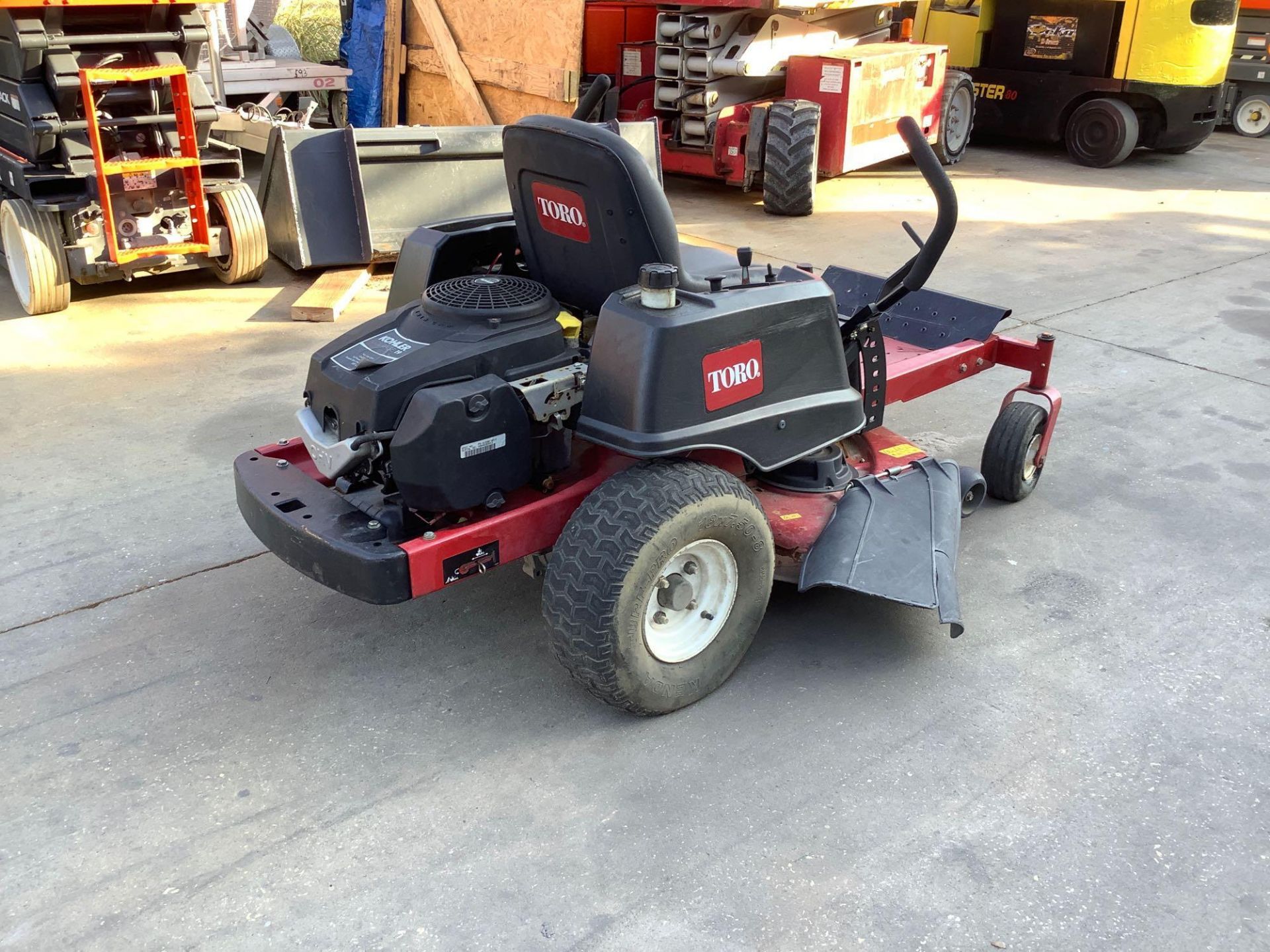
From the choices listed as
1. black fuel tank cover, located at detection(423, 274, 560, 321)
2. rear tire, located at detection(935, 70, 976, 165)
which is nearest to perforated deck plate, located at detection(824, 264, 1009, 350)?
black fuel tank cover, located at detection(423, 274, 560, 321)

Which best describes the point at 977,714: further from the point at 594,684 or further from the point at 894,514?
the point at 594,684

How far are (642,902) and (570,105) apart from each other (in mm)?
7490

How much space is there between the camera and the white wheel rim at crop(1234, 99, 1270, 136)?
39.4ft

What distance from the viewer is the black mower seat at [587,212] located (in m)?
2.96

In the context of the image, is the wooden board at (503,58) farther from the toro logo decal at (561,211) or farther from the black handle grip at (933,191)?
the black handle grip at (933,191)

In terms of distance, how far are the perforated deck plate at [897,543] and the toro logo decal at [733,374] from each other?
0.55 meters

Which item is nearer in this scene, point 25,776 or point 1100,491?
point 25,776

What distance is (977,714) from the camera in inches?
124

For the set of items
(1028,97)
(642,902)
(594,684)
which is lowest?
(642,902)

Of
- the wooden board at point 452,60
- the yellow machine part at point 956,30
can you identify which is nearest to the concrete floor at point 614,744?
the wooden board at point 452,60

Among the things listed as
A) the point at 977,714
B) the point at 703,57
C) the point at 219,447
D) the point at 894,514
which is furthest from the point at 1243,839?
the point at 703,57

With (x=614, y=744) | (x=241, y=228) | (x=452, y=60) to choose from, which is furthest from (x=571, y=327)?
(x=452, y=60)

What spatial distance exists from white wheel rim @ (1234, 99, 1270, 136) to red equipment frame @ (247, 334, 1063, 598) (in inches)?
383

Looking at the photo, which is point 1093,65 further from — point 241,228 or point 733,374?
point 733,374
